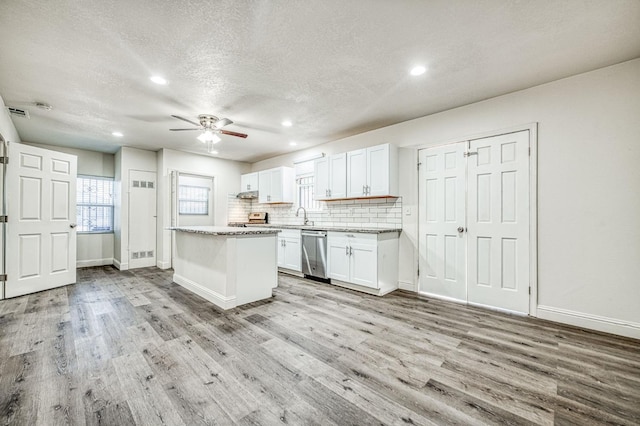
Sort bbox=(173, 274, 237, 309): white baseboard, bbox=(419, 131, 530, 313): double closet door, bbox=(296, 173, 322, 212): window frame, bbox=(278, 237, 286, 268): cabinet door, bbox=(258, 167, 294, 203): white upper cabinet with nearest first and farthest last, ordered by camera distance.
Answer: bbox=(419, 131, 530, 313): double closet door → bbox=(173, 274, 237, 309): white baseboard → bbox=(278, 237, 286, 268): cabinet door → bbox=(296, 173, 322, 212): window frame → bbox=(258, 167, 294, 203): white upper cabinet

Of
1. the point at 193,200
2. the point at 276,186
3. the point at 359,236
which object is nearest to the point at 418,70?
the point at 359,236

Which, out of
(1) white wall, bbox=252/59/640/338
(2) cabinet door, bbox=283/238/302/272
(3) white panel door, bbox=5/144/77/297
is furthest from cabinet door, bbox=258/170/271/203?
(1) white wall, bbox=252/59/640/338

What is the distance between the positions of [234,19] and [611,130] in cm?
353

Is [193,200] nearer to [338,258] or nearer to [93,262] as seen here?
[93,262]

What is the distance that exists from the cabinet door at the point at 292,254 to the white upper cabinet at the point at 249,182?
2047mm

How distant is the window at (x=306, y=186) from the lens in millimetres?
5562

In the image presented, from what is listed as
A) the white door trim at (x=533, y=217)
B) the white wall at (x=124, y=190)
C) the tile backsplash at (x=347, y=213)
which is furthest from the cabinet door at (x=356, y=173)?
the white wall at (x=124, y=190)

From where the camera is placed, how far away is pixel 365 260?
391 cm

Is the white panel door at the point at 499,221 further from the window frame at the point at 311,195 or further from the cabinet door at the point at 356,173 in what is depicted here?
the window frame at the point at 311,195

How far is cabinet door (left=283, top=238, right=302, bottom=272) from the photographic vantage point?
4.93 m

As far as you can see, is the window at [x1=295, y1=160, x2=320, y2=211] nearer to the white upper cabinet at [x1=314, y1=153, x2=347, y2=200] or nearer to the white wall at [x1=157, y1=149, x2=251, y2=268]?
the white upper cabinet at [x1=314, y1=153, x2=347, y2=200]

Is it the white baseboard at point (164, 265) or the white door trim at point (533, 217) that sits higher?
the white door trim at point (533, 217)

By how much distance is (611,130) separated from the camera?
2.60 m

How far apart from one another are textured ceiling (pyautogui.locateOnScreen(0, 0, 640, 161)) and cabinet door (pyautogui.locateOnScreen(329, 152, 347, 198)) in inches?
38.2
